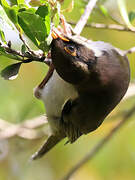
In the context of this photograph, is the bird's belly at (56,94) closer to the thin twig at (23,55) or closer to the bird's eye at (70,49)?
the bird's eye at (70,49)

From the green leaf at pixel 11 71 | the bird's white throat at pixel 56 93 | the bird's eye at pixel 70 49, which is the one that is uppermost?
the green leaf at pixel 11 71

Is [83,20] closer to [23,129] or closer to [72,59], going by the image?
[72,59]

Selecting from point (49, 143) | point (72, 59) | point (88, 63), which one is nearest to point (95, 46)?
point (88, 63)

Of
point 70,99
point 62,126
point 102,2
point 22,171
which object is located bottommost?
point 22,171

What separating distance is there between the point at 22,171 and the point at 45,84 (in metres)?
2.46


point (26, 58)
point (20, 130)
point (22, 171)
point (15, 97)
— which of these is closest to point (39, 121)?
point (20, 130)

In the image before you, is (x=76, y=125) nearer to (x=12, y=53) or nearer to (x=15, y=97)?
(x=12, y=53)

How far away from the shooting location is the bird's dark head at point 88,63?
213cm

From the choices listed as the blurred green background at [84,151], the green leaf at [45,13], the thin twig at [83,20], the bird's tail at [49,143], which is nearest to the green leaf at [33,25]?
the green leaf at [45,13]

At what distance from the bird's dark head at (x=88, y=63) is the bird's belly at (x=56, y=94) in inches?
4.1

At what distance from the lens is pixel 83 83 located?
245 centimetres

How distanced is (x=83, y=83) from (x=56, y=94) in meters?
0.28

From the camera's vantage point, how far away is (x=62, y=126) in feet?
10.1

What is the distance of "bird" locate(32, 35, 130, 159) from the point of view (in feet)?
7.16
